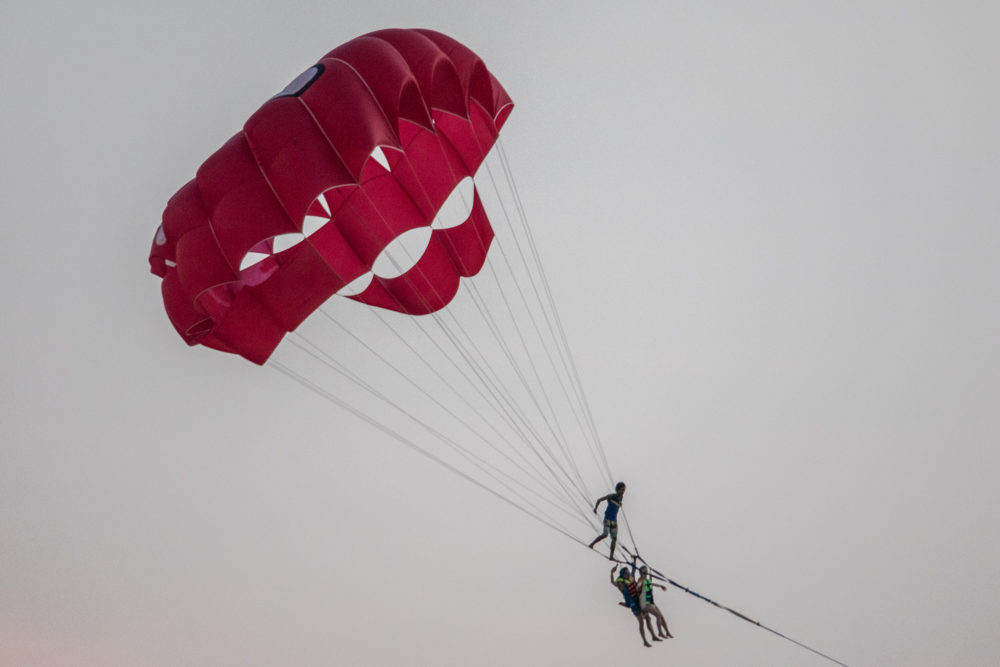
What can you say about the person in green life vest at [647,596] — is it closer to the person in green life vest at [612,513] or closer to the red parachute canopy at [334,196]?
the person in green life vest at [612,513]

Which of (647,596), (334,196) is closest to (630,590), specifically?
(647,596)

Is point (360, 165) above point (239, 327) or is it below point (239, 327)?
above

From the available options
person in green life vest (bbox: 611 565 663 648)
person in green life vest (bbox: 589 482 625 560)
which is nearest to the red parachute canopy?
person in green life vest (bbox: 589 482 625 560)

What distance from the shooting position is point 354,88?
12820 millimetres

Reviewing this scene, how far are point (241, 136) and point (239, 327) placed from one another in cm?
247

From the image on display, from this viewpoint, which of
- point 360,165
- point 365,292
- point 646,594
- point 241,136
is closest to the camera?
point 360,165

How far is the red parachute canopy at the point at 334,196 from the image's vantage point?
41.8 ft

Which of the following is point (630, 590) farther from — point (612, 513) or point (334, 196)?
point (334, 196)

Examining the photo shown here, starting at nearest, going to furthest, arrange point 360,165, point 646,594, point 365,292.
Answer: point 360,165
point 646,594
point 365,292

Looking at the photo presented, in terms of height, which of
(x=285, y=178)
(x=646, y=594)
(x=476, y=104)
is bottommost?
(x=646, y=594)

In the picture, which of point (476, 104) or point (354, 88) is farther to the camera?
point (476, 104)

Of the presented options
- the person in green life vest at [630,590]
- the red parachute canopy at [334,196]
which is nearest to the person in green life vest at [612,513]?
the person in green life vest at [630,590]

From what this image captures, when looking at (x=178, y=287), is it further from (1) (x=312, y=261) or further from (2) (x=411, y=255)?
(2) (x=411, y=255)

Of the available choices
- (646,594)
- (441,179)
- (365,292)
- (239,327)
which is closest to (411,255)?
(365,292)
